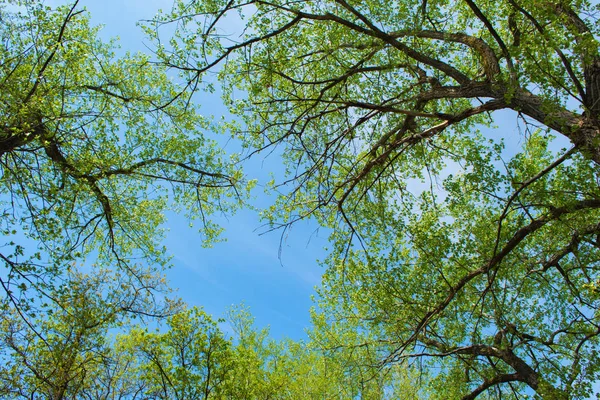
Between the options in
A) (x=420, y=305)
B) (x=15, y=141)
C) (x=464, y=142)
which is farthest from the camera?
(x=464, y=142)

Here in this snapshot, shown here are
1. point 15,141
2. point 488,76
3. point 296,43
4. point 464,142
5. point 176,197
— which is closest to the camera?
point 488,76

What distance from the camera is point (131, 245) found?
502 inches

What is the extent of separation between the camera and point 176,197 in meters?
11.8

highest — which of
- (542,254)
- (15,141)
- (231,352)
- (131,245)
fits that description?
(131,245)

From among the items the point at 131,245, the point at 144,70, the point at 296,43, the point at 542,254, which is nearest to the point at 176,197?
the point at 131,245

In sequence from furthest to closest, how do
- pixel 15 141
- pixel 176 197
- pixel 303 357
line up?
pixel 303 357 < pixel 176 197 < pixel 15 141

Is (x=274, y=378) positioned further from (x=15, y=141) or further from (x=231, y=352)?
(x=15, y=141)

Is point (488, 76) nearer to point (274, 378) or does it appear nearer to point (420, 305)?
point (420, 305)

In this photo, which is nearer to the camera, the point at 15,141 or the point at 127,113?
the point at 15,141

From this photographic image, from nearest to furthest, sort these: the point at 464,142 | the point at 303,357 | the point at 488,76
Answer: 1. the point at 488,76
2. the point at 464,142
3. the point at 303,357

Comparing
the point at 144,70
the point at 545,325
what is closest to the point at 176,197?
the point at 144,70

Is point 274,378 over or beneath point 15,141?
beneath

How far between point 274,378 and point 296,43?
990 centimetres

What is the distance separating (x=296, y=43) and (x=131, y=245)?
26.2 ft
